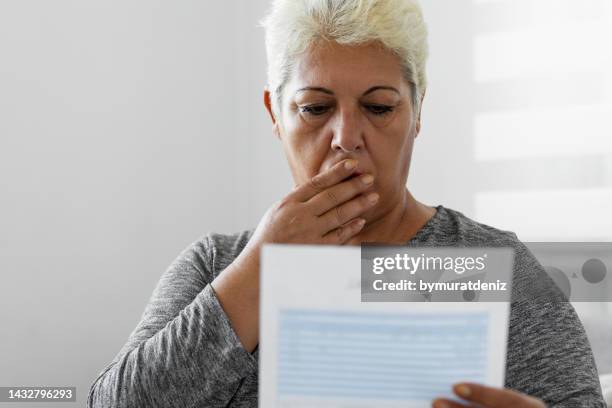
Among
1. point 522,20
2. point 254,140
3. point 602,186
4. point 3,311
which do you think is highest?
point 522,20

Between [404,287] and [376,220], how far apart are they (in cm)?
24

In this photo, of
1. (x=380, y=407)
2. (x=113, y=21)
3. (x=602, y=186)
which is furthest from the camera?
(x=113, y=21)

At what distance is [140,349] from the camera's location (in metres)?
1.07

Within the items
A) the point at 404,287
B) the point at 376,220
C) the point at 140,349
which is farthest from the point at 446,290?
the point at 140,349

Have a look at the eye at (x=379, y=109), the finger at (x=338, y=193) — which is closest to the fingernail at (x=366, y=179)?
the finger at (x=338, y=193)

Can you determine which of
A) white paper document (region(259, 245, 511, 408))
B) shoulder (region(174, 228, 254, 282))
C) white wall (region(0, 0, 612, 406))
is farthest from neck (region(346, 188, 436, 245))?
white wall (region(0, 0, 612, 406))

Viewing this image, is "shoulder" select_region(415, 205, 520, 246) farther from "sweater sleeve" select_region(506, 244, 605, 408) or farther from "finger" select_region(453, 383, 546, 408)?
"finger" select_region(453, 383, 546, 408)

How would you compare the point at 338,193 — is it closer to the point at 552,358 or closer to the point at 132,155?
the point at 552,358

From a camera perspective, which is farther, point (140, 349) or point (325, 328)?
point (140, 349)

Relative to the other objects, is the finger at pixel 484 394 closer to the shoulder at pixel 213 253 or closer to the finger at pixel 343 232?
the finger at pixel 343 232

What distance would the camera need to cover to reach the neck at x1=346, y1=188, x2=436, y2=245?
1.26 metres

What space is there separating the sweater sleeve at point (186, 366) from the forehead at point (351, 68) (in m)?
0.38

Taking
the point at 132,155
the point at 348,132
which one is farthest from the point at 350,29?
the point at 132,155

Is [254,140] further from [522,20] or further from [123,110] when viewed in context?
[522,20]
